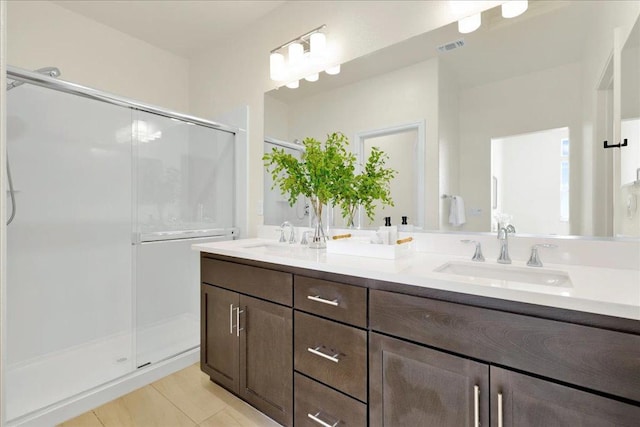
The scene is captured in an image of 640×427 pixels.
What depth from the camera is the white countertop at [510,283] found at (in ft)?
2.40

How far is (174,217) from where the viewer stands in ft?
7.36

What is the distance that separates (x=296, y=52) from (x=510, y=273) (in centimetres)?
183

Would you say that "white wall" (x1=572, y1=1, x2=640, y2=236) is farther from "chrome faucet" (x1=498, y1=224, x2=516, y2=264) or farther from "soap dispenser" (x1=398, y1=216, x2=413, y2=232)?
"soap dispenser" (x1=398, y1=216, x2=413, y2=232)

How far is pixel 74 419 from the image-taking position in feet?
5.13

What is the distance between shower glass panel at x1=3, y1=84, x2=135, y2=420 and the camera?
1.97 metres

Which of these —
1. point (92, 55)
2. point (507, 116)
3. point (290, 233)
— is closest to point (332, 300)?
point (290, 233)

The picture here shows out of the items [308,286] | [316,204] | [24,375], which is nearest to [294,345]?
[308,286]

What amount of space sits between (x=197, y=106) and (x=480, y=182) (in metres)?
2.58

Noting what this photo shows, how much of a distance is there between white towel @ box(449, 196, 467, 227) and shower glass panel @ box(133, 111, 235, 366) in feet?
5.54

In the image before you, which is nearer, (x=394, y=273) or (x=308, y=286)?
(x=394, y=273)

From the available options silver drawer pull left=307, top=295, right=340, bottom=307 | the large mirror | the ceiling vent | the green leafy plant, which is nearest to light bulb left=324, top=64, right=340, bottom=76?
the large mirror

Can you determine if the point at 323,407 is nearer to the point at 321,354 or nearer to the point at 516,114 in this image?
the point at 321,354

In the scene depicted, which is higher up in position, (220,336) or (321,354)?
(321,354)

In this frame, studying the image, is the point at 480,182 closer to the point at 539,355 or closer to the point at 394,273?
the point at 394,273
